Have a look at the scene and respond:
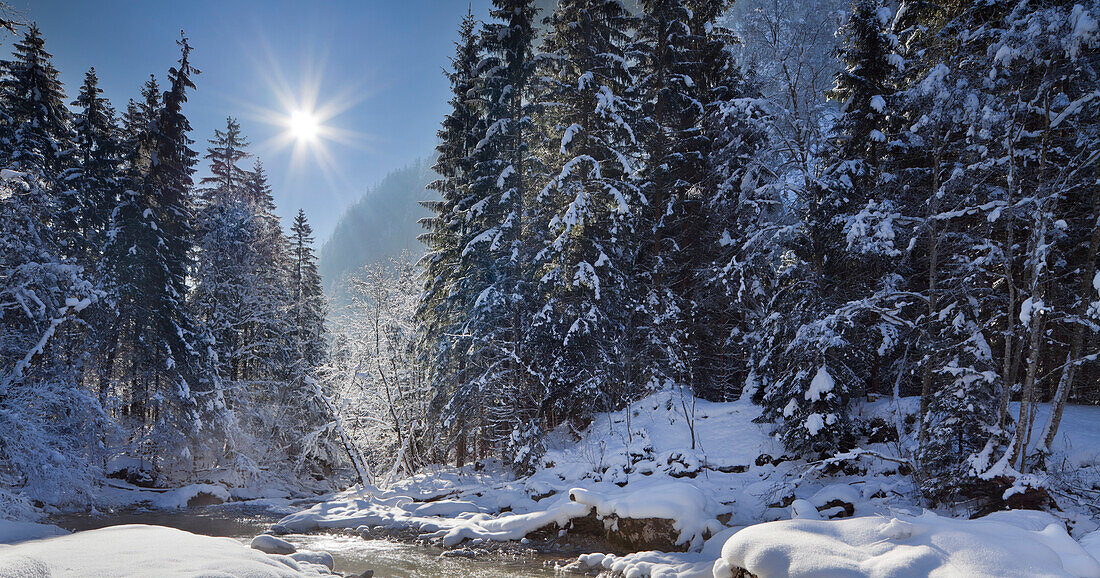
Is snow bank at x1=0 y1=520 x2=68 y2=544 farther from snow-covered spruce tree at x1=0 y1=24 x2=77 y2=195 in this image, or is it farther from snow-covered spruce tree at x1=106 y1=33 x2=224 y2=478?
snow-covered spruce tree at x1=0 y1=24 x2=77 y2=195

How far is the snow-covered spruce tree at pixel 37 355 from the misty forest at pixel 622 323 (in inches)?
5.1

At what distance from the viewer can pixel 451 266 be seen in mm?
19141

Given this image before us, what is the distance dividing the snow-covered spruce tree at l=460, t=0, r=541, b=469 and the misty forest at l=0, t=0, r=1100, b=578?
125 mm

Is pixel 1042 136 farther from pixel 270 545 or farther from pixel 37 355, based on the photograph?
pixel 37 355

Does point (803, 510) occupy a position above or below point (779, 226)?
below

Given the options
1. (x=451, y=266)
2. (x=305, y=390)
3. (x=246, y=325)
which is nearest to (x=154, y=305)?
(x=246, y=325)

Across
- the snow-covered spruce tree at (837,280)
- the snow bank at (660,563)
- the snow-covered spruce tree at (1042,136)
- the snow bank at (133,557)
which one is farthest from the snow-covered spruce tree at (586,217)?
the snow bank at (133,557)

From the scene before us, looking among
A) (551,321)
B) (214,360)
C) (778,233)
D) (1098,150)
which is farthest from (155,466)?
(1098,150)

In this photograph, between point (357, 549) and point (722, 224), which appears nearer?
point (357, 549)

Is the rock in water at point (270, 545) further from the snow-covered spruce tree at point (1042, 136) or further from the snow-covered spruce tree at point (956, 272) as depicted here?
the snow-covered spruce tree at point (1042, 136)

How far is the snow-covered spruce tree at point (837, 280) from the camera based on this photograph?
1160cm

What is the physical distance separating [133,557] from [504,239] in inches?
505

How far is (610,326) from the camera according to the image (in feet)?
54.4

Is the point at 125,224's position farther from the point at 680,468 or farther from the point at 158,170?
the point at 680,468
